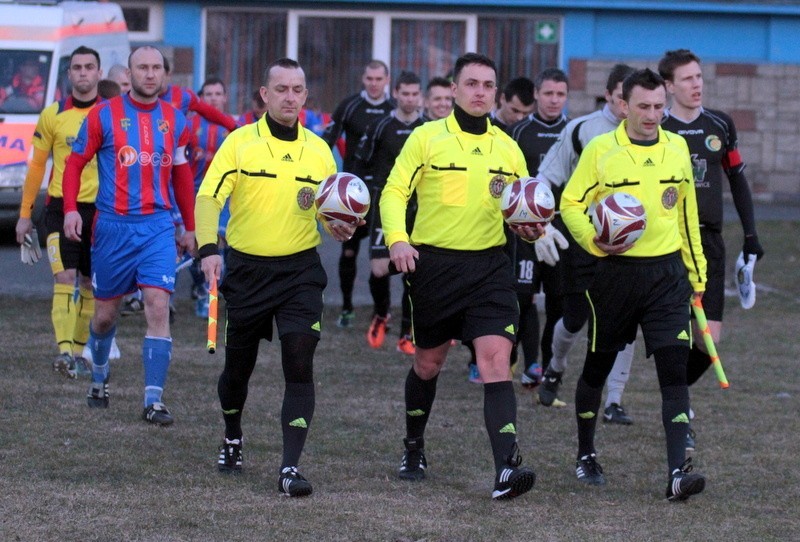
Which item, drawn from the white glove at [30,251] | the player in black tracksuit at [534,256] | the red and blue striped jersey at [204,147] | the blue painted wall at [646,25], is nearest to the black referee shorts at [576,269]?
the player in black tracksuit at [534,256]

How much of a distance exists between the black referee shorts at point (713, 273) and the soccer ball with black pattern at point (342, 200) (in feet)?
7.89

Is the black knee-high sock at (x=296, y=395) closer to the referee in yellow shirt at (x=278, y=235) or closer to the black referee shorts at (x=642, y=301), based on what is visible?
the referee in yellow shirt at (x=278, y=235)

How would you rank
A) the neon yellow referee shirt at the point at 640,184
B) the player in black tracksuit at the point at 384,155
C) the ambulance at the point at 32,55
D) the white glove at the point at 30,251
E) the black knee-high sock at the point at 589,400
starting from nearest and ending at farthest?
1. the neon yellow referee shirt at the point at 640,184
2. the black knee-high sock at the point at 589,400
3. the white glove at the point at 30,251
4. the player in black tracksuit at the point at 384,155
5. the ambulance at the point at 32,55

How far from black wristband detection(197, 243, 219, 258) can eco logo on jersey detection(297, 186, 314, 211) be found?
0.45 meters

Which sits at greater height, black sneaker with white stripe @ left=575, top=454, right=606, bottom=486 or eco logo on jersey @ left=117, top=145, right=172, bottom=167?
eco logo on jersey @ left=117, top=145, right=172, bottom=167

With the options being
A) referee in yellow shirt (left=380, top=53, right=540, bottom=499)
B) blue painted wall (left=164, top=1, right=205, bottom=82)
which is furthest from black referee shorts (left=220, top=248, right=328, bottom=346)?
blue painted wall (left=164, top=1, right=205, bottom=82)

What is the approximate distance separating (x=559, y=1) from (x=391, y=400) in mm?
15215

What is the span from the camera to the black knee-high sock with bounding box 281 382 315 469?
22.2 feet

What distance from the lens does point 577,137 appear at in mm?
8883

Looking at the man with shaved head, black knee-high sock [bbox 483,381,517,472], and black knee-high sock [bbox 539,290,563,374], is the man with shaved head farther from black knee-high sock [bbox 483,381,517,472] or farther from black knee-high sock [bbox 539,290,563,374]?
black knee-high sock [bbox 539,290,563,374]

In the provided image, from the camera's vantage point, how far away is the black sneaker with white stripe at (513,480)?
6.51m

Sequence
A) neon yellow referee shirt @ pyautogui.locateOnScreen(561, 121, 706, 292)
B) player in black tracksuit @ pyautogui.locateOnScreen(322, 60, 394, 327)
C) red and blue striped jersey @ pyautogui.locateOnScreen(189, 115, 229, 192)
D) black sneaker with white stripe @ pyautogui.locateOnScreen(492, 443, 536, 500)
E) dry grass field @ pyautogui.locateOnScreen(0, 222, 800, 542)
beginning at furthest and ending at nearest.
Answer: red and blue striped jersey @ pyautogui.locateOnScreen(189, 115, 229, 192), player in black tracksuit @ pyautogui.locateOnScreen(322, 60, 394, 327), neon yellow referee shirt @ pyautogui.locateOnScreen(561, 121, 706, 292), black sneaker with white stripe @ pyautogui.locateOnScreen(492, 443, 536, 500), dry grass field @ pyautogui.locateOnScreen(0, 222, 800, 542)

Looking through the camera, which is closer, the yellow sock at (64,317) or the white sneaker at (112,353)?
the yellow sock at (64,317)

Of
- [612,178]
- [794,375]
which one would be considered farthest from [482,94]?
[794,375]
